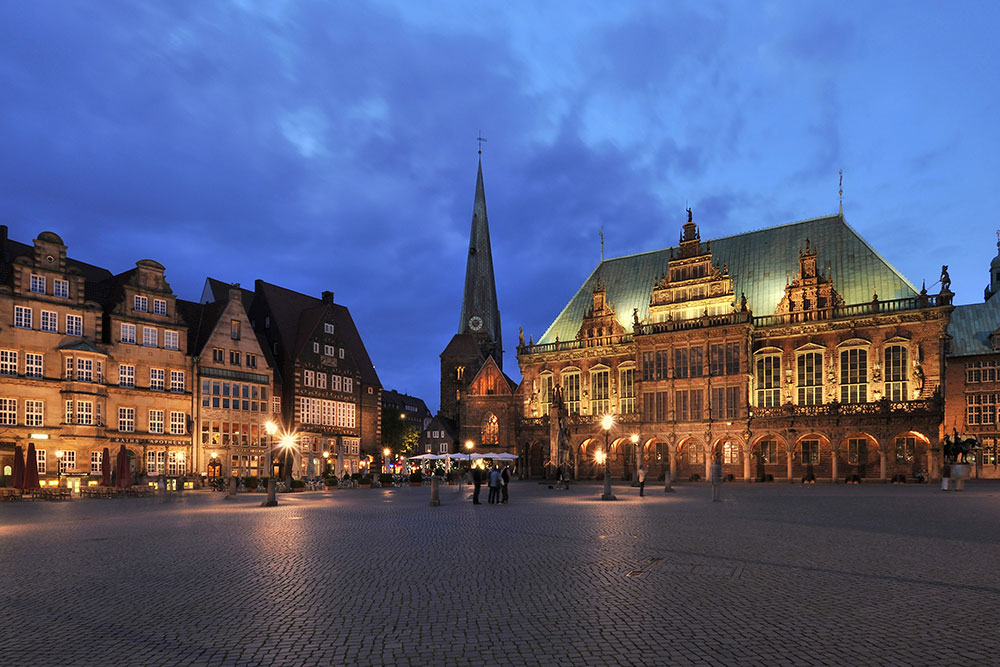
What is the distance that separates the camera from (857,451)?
57.8 m

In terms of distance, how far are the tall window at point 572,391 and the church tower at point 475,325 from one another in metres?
43.2

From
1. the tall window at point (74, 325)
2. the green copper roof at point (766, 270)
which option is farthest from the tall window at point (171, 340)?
the green copper roof at point (766, 270)

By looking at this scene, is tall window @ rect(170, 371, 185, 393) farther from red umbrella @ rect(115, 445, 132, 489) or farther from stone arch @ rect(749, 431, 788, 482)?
stone arch @ rect(749, 431, 788, 482)

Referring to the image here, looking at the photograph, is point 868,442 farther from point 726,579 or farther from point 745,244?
point 726,579

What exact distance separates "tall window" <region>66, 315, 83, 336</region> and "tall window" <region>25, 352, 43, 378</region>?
2.36 m

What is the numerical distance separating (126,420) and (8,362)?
25.8ft

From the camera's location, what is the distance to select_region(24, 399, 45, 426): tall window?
150 feet

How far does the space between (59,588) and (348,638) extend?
5.51 meters

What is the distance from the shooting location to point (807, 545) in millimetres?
16094

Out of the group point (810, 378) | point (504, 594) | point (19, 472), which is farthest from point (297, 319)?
point (504, 594)

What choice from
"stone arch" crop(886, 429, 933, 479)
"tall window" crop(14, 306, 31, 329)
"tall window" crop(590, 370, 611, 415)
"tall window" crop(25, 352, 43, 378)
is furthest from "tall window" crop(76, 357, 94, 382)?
"stone arch" crop(886, 429, 933, 479)

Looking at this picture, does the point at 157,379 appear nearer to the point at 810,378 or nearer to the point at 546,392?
the point at 546,392

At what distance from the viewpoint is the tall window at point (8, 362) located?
4528cm

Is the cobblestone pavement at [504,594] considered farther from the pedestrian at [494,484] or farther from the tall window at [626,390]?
the tall window at [626,390]
